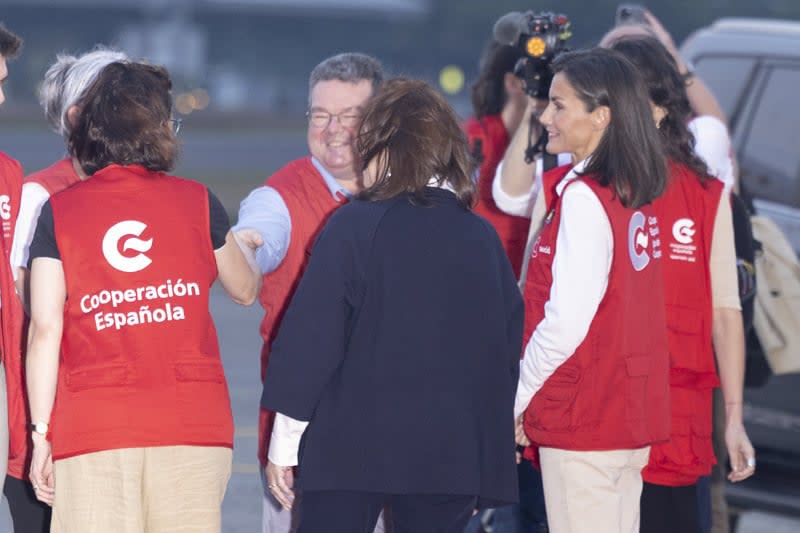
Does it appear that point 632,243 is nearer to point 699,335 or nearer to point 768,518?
point 699,335

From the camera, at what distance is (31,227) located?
14.6 feet

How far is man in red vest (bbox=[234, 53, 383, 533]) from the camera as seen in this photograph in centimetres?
461

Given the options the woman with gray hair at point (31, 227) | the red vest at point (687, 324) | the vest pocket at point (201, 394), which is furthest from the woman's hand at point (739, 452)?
the woman with gray hair at point (31, 227)

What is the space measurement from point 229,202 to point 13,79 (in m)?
46.0

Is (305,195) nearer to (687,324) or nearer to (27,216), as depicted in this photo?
(27,216)

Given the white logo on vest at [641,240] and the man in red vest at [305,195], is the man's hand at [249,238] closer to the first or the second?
the man in red vest at [305,195]

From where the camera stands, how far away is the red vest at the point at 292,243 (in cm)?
465

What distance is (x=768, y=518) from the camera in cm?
755

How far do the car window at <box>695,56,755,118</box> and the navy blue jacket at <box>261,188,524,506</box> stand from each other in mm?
3388

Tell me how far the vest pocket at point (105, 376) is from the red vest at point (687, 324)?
1.56 meters

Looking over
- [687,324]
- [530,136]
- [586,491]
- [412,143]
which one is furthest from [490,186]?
[412,143]

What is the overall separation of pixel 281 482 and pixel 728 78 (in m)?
3.77

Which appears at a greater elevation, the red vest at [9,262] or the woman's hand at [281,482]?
the red vest at [9,262]

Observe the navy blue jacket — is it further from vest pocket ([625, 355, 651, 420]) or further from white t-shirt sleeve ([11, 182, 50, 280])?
white t-shirt sleeve ([11, 182, 50, 280])
